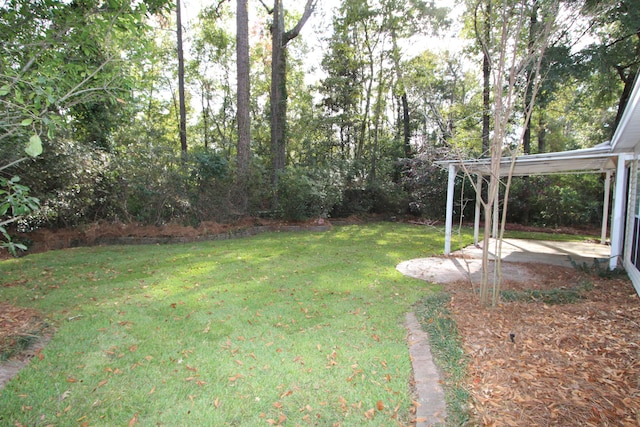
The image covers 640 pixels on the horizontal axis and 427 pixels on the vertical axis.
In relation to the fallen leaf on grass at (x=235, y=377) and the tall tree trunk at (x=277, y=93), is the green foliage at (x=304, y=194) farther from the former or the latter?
the fallen leaf on grass at (x=235, y=377)

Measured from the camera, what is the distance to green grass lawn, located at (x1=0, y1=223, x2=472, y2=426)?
91.4 inches

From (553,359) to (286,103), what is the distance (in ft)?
44.7

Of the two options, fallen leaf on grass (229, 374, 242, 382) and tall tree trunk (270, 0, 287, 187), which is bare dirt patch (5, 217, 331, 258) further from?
fallen leaf on grass (229, 374, 242, 382)

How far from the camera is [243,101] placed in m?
11.0

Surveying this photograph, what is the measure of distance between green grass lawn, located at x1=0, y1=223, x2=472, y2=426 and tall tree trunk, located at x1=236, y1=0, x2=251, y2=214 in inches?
172

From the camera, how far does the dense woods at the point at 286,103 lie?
347 cm

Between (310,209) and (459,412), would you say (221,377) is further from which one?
(310,209)

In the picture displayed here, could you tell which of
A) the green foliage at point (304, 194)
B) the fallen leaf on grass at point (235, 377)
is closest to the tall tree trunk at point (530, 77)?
the fallen leaf on grass at point (235, 377)

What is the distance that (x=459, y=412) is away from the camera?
2.24 meters

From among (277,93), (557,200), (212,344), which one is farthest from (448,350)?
(277,93)

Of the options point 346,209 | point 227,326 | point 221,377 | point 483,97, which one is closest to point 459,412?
point 221,377

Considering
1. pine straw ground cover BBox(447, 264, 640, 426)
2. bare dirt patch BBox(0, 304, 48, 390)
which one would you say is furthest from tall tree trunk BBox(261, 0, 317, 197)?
pine straw ground cover BBox(447, 264, 640, 426)

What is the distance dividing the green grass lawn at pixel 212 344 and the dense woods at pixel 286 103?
134 cm

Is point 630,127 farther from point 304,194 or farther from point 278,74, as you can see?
point 278,74
